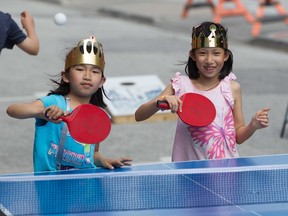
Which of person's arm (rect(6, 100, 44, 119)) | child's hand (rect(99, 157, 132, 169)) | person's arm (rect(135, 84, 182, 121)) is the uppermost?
person's arm (rect(135, 84, 182, 121))

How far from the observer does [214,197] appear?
518 centimetres

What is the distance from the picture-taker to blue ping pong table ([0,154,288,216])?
493 cm

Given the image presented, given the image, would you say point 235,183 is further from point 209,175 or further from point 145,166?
point 145,166

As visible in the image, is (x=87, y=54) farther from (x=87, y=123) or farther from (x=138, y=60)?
(x=138, y=60)

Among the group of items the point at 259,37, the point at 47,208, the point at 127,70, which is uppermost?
the point at 259,37

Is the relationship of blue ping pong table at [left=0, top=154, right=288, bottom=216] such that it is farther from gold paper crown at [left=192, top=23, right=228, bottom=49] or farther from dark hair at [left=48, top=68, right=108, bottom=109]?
gold paper crown at [left=192, top=23, right=228, bottom=49]

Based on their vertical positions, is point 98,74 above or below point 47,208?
above

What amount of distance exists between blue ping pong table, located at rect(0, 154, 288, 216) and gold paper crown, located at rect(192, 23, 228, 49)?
2.51 ft

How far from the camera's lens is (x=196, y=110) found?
18.9ft

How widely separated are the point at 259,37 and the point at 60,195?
13.8 metres

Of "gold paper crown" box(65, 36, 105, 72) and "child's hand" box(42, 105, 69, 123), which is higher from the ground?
"gold paper crown" box(65, 36, 105, 72)

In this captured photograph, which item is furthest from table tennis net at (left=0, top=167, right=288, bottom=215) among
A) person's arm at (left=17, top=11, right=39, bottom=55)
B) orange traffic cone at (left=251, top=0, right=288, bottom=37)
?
orange traffic cone at (left=251, top=0, right=288, bottom=37)

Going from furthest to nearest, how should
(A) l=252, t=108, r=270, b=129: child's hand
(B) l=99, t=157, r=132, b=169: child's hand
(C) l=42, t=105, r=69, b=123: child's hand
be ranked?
(A) l=252, t=108, r=270, b=129: child's hand → (B) l=99, t=157, r=132, b=169: child's hand → (C) l=42, t=105, r=69, b=123: child's hand

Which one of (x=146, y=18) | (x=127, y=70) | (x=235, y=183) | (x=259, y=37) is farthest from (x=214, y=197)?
(x=146, y=18)
